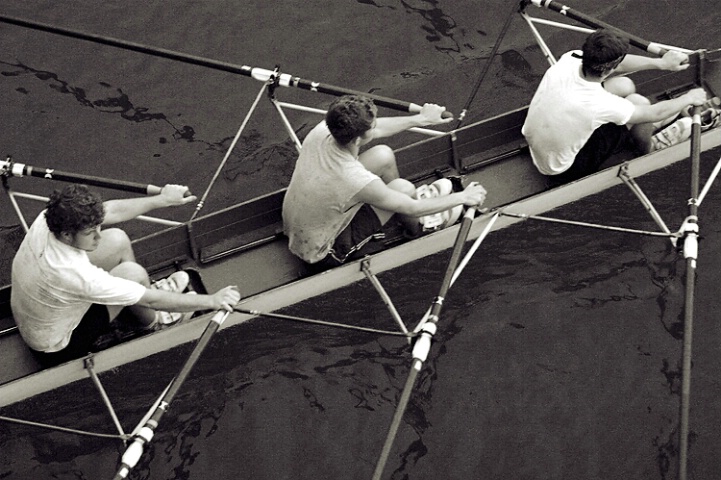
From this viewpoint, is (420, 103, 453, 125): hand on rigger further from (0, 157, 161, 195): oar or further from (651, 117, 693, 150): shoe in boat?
(0, 157, 161, 195): oar

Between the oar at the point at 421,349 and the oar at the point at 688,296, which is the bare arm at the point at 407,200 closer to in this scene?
the oar at the point at 421,349

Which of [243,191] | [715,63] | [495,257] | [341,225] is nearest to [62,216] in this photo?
[341,225]

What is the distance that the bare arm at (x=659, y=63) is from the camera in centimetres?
840

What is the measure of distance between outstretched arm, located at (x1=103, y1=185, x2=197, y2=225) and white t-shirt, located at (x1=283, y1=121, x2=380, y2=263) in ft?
2.95

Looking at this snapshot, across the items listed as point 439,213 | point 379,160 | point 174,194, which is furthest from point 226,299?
point 439,213

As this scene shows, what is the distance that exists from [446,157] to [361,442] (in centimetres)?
291

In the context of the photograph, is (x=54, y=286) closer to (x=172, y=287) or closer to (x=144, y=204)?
(x=144, y=204)

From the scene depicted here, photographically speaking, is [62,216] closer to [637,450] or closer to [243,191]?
[243,191]

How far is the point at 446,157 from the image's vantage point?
30.0 feet

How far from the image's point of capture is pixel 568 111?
7996 mm

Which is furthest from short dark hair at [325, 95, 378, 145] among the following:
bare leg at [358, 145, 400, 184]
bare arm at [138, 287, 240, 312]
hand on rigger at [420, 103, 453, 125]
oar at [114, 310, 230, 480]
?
oar at [114, 310, 230, 480]

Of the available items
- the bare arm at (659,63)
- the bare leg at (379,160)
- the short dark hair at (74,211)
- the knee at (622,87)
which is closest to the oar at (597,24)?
the bare arm at (659,63)

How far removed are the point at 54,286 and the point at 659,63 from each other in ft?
18.5

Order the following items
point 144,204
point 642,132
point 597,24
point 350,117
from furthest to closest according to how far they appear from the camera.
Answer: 1. point 597,24
2. point 642,132
3. point 144,204
4. point 350,117
